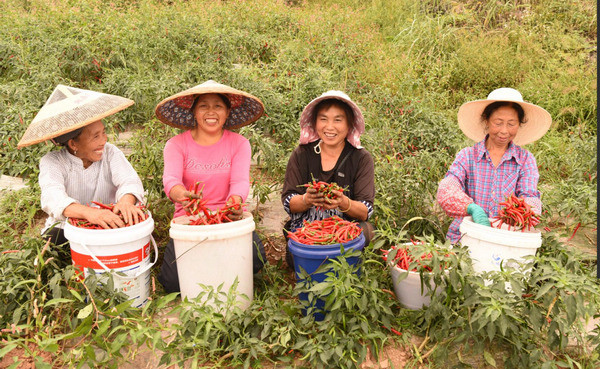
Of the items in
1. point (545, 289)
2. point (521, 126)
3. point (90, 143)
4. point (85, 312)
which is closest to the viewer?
point (545, 289)

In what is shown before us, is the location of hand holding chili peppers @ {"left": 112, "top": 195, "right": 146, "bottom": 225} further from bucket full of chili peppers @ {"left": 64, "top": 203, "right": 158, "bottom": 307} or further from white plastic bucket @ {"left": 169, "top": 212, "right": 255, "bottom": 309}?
white plastic bucket @ {"left": 169, "top": 212, "right": 255, "bottom": 309}

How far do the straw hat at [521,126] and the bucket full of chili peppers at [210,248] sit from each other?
160 centimetres

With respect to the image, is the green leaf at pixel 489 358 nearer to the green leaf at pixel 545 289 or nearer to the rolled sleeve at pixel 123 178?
the green leaf at pixel 545 289

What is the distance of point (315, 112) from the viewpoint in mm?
3086

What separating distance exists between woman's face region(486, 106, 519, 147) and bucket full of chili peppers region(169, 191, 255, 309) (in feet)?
5.26

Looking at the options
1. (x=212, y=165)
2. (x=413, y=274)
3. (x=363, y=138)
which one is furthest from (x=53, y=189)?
(x=363, y=138)

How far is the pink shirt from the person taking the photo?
2992 mm

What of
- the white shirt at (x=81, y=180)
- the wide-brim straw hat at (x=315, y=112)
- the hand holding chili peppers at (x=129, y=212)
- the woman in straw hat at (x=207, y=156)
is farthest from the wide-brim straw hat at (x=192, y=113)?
the hand holding chili peppers at (x=129, y=212)

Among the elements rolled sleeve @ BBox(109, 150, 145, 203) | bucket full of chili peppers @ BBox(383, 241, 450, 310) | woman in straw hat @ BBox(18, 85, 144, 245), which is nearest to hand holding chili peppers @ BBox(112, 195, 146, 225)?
woman in straw hat @ BBox(18, 85, 144, 245)

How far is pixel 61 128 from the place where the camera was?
2.59 m

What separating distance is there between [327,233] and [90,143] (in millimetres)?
1470

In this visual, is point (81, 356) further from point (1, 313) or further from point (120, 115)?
point (120, 115)

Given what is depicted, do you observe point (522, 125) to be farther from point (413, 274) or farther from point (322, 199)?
point (322, 199)

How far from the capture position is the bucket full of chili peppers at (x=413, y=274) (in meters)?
2.23
